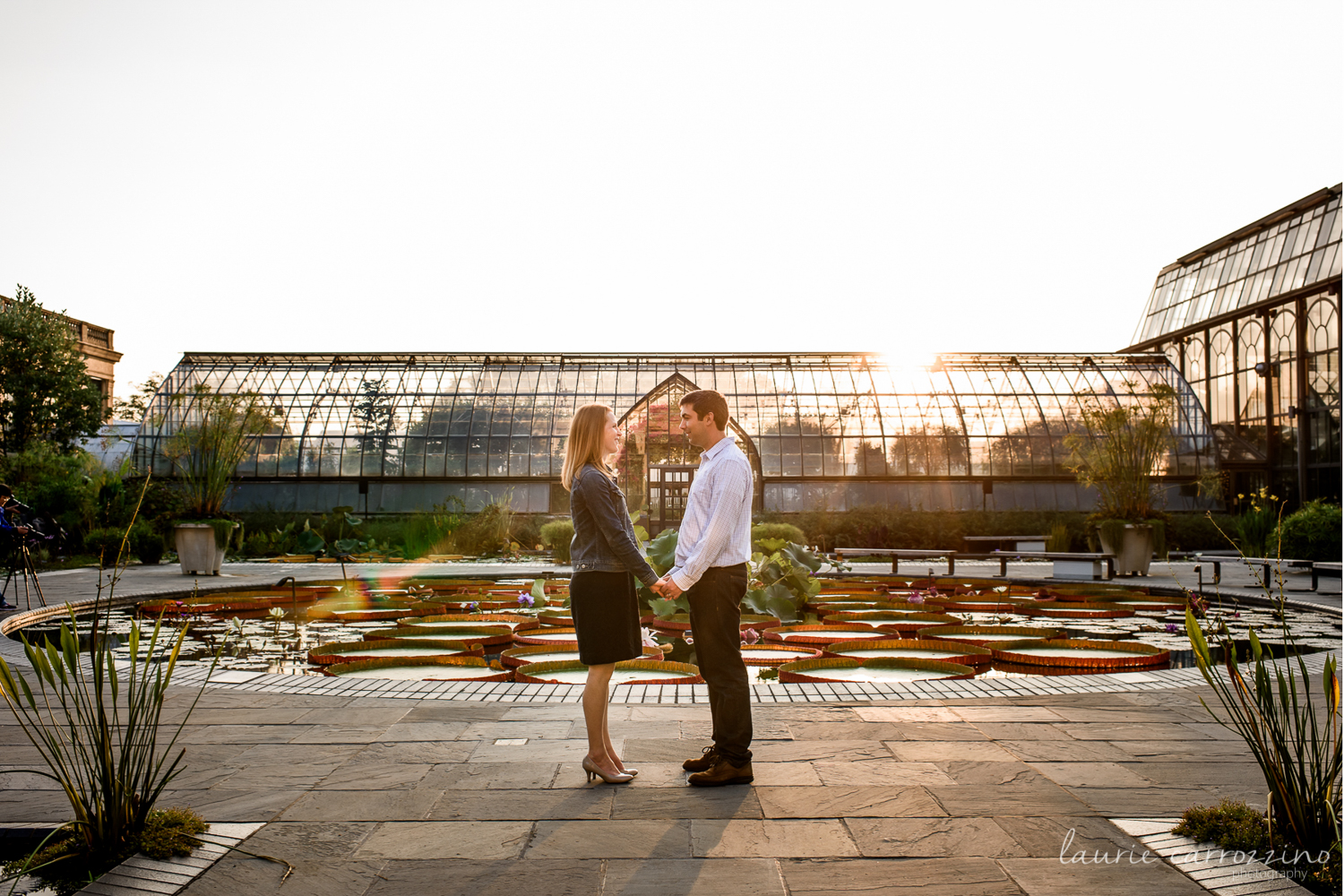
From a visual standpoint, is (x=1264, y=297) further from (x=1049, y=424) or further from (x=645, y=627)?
(x=645, y=627)

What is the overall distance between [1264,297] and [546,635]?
92.6 feet

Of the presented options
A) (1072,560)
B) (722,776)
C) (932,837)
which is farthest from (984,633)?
(1072,560)

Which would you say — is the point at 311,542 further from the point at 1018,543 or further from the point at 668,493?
the point at 1018,543

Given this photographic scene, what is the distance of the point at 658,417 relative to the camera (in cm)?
2369

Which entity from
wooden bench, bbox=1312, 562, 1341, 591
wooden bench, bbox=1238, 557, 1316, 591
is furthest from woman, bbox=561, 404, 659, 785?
→ wooden bench, bbox=1312, 562, 1341, 591

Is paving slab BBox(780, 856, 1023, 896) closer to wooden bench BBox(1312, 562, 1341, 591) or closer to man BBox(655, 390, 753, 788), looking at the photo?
man BBox(655, 390, 753, 788)

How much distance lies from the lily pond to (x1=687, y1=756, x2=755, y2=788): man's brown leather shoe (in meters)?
2.44

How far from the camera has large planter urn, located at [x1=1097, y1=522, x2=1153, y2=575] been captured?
1455 cm

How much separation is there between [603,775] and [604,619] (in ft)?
1.95

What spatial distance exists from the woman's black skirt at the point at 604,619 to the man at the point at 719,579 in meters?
0.20

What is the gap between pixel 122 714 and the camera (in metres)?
4.93

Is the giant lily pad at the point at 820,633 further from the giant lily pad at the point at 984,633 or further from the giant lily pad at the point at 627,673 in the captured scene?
the giant lily pad at the point at 627,673

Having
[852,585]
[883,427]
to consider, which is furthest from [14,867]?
[883,427]

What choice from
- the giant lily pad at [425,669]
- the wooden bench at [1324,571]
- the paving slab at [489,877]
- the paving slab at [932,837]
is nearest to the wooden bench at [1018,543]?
the wooden bench at [1324,571]
